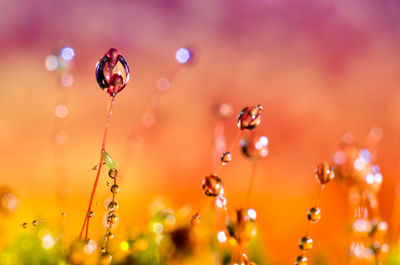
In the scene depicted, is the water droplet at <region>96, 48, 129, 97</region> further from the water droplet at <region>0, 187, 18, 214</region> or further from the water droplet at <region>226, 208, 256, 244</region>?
the water droplet at <region>0, 187, 18, 214</region>

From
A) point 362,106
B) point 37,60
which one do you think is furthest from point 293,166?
point 37,60

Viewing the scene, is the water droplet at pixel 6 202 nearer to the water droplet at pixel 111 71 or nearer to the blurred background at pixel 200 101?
the blurred background at pixel 200 101

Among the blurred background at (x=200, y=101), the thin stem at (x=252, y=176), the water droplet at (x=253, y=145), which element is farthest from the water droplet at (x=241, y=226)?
the thin stem at (x=252, y=176)

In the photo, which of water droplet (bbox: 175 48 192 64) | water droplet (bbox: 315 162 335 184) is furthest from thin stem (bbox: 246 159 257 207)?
water droplet (bbox: 315 162 335 184)

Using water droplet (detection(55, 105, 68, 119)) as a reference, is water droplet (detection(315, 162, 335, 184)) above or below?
below

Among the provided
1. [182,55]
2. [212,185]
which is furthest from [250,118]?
[182,55]

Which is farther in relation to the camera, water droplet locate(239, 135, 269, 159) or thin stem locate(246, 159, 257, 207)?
thin stem locate(246, 159, 257, 207)
